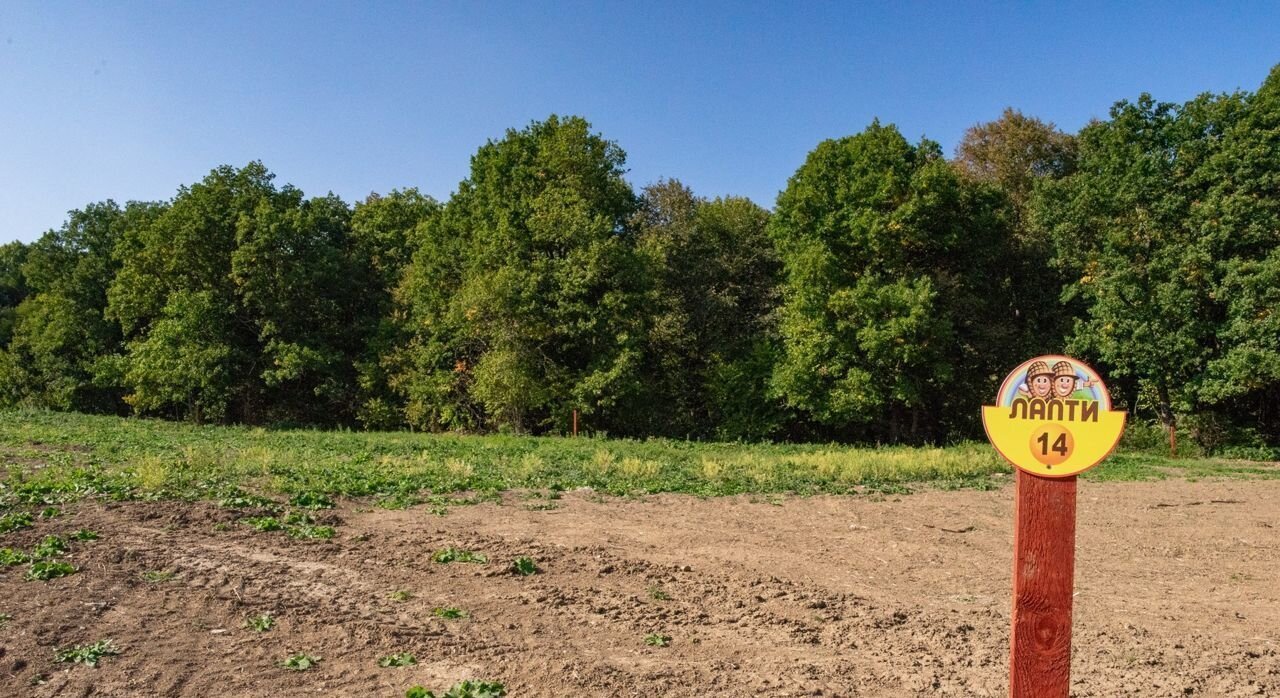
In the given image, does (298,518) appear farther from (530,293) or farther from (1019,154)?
(1019,154)

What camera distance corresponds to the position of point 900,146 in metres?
29.4

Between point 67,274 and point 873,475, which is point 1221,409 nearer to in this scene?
point 873,475

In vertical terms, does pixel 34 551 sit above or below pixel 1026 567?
below

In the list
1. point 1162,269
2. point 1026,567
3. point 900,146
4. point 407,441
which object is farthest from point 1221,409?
point 1026,567

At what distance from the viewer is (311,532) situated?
32.6 ft

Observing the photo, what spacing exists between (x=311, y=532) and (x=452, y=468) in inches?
255

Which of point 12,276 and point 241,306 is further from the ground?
point 12,276

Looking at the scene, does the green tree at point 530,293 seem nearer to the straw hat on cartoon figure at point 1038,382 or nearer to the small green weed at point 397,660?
the small green weed at point 397,660

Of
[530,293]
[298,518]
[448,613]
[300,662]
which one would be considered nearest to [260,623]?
[300,662]

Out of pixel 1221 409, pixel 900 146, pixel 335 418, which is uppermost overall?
pixel 900 146

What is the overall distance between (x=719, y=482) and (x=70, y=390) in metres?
42.5

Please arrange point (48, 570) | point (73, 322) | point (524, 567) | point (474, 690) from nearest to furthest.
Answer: point (474, 690) < point (48, 570) < point (524, 567) < point (73, 322)

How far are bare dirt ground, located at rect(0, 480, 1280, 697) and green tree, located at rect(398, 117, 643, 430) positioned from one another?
1935cm

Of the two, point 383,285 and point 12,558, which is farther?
point 383,285
